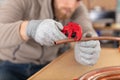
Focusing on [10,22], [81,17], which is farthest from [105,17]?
[10,22]

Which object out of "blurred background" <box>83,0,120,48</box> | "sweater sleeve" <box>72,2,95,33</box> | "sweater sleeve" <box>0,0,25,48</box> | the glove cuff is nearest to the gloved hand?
the glove cuff

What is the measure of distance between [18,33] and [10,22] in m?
0.17

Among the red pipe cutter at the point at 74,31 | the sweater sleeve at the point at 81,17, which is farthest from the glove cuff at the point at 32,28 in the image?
the sweater sleeve at the point at 81,17

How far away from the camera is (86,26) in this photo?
1738 millimetres

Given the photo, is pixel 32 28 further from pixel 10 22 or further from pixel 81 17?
pixel 81 17

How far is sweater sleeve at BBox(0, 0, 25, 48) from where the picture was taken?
121 centimetres

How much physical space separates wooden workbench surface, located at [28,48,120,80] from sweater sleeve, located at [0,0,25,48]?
216mm

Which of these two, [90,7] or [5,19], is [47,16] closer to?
[5,19]

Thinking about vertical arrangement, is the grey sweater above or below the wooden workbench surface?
above

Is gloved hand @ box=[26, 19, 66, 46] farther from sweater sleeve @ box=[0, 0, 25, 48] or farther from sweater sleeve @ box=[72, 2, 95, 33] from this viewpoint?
sweater sleeve @ box=[72, 2, 95, 33]

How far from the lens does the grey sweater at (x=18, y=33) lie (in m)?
1.23

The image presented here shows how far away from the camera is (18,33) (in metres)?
1.19

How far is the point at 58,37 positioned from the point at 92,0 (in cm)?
334

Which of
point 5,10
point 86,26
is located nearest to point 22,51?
point 5,10
